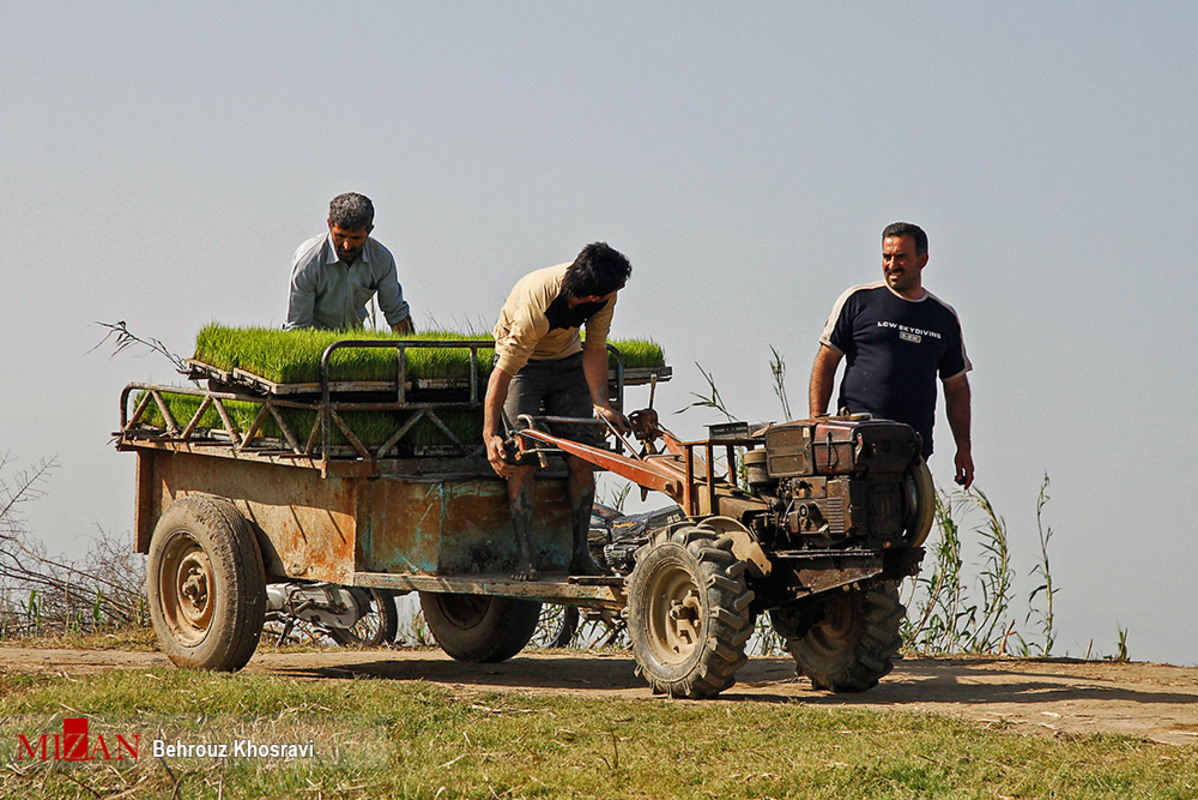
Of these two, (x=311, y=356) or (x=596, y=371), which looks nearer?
(x=311, y=356)

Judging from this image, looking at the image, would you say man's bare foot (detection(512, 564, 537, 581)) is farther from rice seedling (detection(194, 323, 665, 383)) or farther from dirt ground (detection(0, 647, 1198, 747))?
rice seedling (detection(194, 323, 665, 383))

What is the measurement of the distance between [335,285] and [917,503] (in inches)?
169

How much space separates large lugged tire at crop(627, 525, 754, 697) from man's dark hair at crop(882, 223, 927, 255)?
218cm

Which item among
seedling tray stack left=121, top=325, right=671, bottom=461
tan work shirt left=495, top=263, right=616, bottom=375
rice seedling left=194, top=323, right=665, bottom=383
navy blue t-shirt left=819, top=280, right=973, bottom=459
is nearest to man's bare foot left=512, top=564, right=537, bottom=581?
seedling tray stack left=121, top=325, right=671, bottom=461

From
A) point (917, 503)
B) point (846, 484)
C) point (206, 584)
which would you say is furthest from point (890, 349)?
point (206, 584)

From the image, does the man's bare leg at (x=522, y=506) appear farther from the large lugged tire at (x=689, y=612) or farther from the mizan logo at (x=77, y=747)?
the mizan logo at (x=77, y=747)

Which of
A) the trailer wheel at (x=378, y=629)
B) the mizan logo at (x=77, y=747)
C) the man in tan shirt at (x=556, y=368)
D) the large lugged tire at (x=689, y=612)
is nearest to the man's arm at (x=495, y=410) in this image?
the man in tan shirt at (x=556, y=368)

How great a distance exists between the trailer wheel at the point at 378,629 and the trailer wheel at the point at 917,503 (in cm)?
510

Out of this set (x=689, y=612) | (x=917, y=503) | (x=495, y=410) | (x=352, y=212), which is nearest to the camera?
(x=917, y=503)

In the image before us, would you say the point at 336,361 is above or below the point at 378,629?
above

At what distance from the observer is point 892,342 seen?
845 cm

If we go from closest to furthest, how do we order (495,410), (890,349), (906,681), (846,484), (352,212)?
(846,484) → (495,410) → (890,349) → (906,681) → (352,212)

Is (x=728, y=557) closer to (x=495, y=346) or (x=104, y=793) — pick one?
(x=495, y=346)

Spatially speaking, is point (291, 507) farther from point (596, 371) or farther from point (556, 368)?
point (596, 371)
